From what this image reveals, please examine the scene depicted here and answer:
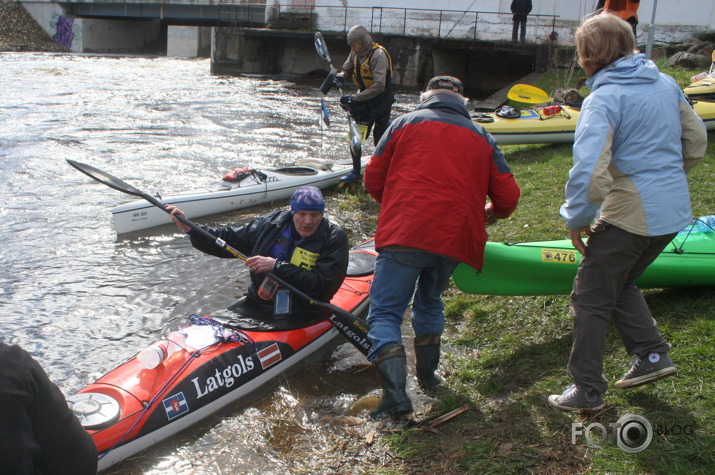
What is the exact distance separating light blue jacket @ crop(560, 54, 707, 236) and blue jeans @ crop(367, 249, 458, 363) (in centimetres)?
74

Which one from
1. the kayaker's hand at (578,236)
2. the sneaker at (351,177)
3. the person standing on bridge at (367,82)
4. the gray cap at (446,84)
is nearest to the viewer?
the kayaker's hand at (578,236)

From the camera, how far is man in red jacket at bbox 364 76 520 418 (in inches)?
124

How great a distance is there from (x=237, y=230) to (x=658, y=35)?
1814 centimetres

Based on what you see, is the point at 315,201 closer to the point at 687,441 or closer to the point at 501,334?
the point at 501,334

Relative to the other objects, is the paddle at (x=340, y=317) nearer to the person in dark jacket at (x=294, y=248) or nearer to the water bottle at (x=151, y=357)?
the person in dark jacket at (x=294, y=248)

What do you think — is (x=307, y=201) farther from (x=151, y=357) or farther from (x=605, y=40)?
(x=605, y=40)

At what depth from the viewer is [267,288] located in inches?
160

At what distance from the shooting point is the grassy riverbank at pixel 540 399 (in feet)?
9.02

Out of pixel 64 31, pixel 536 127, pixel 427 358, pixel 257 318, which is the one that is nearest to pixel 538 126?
pixel 536 127

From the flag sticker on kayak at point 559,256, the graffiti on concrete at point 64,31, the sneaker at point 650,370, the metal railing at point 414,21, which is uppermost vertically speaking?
the metal railing at point 414,21

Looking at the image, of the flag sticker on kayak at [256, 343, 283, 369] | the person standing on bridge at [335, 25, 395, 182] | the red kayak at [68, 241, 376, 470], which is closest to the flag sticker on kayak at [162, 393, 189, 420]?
the red kayak at [68, 241, 376, 470]

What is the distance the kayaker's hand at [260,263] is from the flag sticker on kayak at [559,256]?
179 centimetres

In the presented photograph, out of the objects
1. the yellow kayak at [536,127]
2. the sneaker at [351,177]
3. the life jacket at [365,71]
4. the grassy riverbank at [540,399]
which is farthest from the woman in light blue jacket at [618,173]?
the yellow kayak at [536,127]

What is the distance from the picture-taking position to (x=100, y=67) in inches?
934
